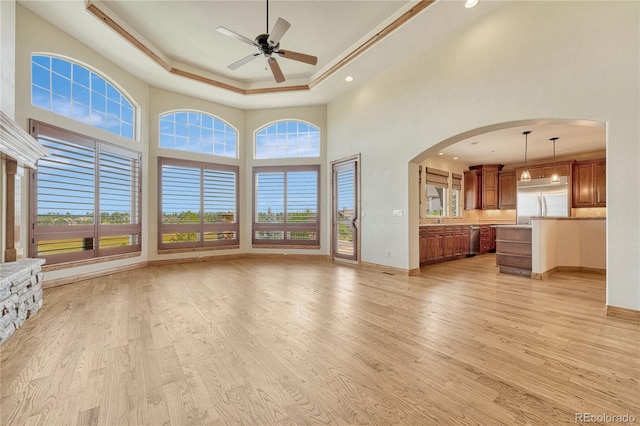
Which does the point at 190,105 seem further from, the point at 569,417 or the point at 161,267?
the point at 569,417

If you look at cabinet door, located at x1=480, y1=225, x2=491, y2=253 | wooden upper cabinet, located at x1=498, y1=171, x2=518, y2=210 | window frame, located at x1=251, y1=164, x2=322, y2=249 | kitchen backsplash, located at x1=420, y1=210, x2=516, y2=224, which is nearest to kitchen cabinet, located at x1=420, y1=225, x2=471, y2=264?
cabinet door, located at x1=480, y1=225, x2=491, y2=253

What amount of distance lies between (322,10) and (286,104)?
3.04 meters

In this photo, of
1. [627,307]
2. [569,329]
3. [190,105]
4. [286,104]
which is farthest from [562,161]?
[190,105]

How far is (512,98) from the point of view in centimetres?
372

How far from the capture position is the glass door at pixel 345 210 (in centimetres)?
614

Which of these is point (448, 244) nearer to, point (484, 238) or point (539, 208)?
point (484, 238)

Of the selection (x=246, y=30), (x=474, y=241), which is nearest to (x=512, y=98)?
(x=246, y=30)

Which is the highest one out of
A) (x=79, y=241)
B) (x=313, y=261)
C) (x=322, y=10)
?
(x=322, y=10)

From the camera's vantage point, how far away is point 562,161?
7.90 meters

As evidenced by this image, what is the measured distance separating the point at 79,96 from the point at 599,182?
11.9 metres

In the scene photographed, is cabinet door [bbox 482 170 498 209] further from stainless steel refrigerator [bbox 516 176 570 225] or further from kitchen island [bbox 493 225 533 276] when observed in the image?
kitchen island [bbox 493 225 533 276]

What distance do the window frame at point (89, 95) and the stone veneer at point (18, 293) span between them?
256 cm

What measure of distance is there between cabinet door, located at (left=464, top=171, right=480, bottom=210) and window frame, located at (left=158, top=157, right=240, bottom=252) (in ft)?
24.4

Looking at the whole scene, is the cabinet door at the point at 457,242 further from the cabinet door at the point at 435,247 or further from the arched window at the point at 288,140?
the arched window at the point at 288,140
